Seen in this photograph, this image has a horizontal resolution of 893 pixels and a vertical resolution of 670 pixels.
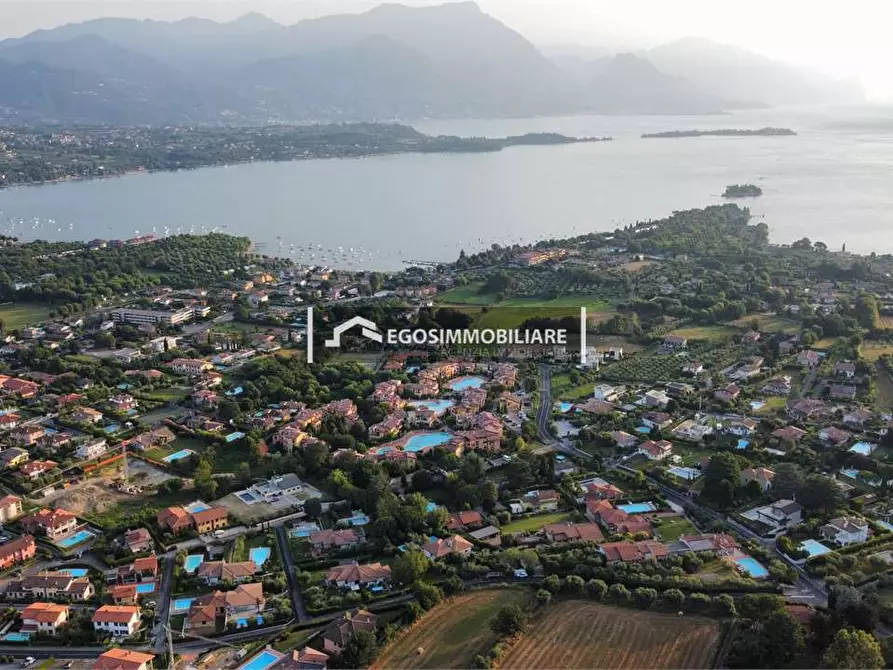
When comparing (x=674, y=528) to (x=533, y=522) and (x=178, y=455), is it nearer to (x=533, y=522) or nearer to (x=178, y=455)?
(x=533, y=522)

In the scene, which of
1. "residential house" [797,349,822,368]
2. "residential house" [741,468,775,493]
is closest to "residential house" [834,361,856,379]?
"residential house" [797,349,822,368]

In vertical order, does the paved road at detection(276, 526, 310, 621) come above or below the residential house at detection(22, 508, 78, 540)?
below

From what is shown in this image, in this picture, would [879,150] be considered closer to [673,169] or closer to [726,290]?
[673,169]

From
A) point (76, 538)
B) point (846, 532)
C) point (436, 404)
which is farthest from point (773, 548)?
point (76, 538)

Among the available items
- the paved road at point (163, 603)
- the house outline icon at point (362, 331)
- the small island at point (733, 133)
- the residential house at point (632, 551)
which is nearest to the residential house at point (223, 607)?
the paved road at point (163, 603)

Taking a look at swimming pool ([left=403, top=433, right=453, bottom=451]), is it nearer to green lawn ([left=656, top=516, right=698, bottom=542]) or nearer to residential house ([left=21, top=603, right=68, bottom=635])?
green lawn ([left=656, top=516, right=698, bottom=542])

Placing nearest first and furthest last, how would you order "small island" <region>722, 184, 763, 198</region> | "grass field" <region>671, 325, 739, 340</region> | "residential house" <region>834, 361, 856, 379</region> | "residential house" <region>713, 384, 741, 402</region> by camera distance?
"residential house" <region>713, 384, 741, 402</region>, "residential house" <region>834, 361, 856, 379</region>, "grass field" <region>671, 325, 739, 340</region>, "small island" <region>722, 184, 763, 198</region>
